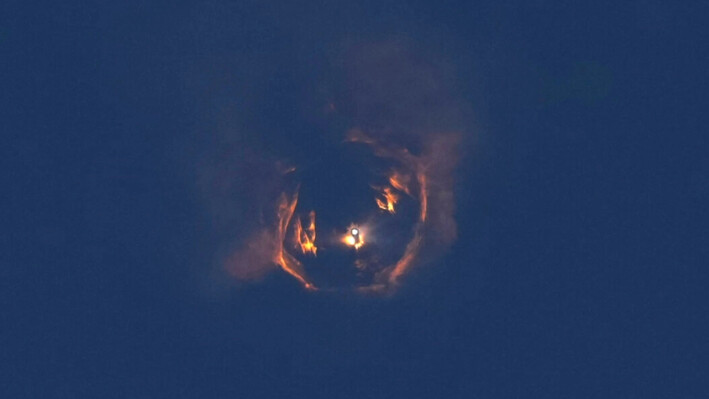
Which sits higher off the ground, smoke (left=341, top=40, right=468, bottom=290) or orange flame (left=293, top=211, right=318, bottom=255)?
smoke (left=341, top=40, right=468, bottom=290)

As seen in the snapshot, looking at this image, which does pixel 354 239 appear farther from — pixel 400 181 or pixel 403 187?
pixel 400 181

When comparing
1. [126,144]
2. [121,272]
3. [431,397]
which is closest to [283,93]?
[126,144]

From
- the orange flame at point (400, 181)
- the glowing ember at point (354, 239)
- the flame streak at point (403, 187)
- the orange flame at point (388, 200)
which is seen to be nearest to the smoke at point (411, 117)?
the flame streak at point (403, 187)

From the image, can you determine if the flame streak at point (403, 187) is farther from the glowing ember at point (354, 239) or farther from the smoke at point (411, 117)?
the glowing ember at point (354, 239)

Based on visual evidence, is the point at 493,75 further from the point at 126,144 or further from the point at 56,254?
the point at 56,254

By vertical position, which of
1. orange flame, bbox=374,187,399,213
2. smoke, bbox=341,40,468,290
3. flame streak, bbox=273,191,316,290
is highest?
smoke, bbox=341,40,468,290

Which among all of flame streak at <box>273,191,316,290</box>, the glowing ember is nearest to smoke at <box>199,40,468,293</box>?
flame streak at <box>273,191,316,290</box>

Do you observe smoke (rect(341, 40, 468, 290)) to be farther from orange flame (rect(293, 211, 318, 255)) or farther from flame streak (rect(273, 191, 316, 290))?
flame streak (rect(273, 191, 316, 290))

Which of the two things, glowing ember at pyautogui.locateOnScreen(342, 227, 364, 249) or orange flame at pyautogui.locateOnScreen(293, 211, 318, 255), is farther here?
orange flame at pyautogui.locateOnScreen(293, 211, 318, 255)

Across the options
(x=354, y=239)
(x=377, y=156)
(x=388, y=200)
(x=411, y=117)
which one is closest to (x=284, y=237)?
(x=354, y=239)
